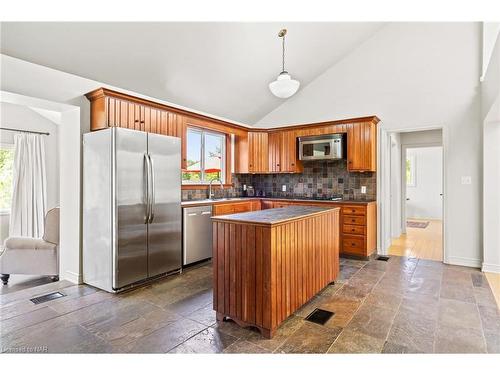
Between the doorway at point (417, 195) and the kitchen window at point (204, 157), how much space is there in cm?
330

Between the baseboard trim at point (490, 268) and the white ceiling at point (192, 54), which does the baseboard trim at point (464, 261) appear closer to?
the baseboard trim at point (490, 268)

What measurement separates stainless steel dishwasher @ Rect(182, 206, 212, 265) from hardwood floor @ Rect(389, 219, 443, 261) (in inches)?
122

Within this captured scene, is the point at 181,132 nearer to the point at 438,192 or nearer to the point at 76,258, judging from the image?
the point at 76,258

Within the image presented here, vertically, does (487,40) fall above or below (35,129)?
above

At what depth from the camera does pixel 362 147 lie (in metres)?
4.61

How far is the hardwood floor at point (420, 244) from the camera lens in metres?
4.69

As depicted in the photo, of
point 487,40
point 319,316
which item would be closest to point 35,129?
point 319,316

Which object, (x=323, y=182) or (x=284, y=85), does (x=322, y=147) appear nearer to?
(x=323, y=182)

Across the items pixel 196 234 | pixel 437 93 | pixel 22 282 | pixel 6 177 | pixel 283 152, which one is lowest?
pixel 22 282

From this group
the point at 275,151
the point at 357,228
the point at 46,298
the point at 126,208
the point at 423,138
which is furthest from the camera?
the point at 423,138

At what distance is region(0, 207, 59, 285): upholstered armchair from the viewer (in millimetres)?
3479

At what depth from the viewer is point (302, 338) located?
7.01ft

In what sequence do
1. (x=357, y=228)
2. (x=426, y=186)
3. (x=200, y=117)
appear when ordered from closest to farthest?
(x=357, y=228) < (x=200, y=117) < (x=426, y=186)

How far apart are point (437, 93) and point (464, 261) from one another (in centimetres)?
248
